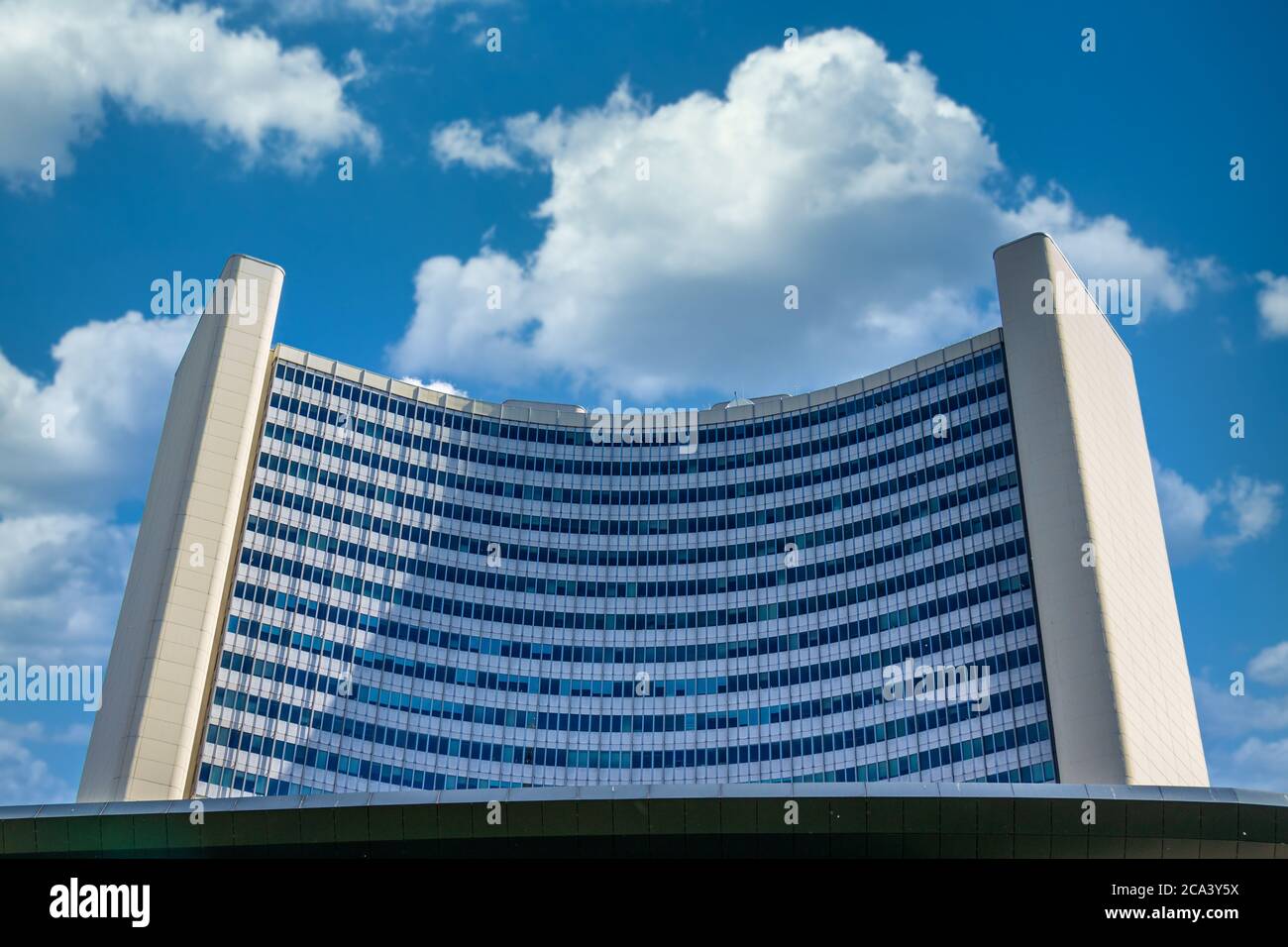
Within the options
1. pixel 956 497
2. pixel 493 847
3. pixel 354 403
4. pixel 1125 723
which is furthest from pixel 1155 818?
pixel 354 403

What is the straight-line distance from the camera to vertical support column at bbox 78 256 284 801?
338 ft

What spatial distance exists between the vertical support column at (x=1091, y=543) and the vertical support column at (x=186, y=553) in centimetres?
6957

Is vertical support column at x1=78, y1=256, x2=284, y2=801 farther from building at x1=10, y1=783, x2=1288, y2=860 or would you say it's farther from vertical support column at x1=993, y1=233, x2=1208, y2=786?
vertical support column at x1=993, y1=233, x2=1208, y2=786

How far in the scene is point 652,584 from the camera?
135 metres

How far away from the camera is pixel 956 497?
120 metres

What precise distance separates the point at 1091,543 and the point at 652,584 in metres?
46.6

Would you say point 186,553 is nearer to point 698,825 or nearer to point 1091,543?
point 1091,543

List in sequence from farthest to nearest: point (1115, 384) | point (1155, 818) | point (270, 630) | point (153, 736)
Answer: point (1115, 384) → point (270, 630) → point (153, 736) → point (1155, 818)

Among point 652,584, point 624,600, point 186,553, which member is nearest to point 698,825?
point 186,553

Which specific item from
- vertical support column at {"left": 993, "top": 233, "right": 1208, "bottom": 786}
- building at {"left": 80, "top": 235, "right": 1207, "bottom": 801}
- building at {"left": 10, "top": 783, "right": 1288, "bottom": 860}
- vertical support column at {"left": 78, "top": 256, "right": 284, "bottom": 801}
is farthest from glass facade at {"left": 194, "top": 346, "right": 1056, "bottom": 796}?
building at {"left": 10, "top": 783, "right": 1288, "bottom": 860}

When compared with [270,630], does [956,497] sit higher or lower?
higher
